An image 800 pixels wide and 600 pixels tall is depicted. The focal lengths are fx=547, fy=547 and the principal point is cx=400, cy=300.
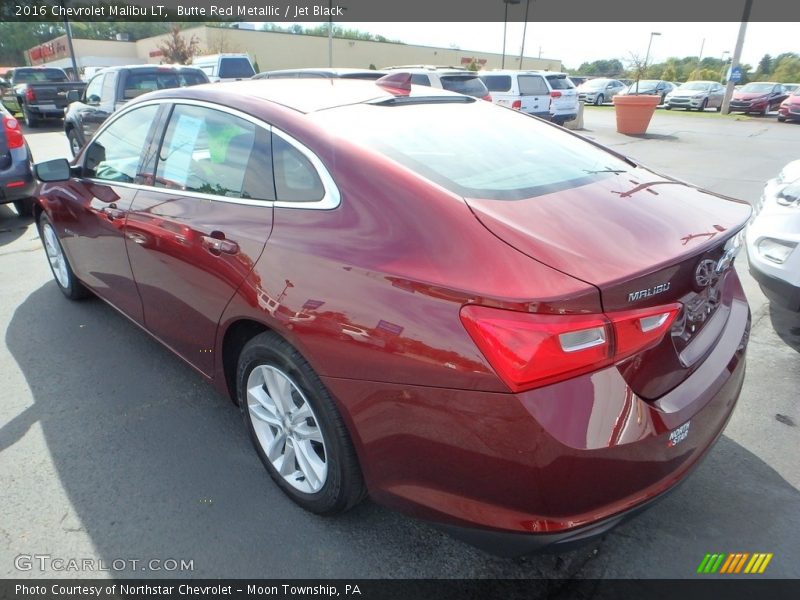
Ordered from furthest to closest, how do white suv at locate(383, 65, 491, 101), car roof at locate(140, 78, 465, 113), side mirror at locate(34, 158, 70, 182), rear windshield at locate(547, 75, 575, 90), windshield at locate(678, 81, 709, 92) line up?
windshield at locate(678, 81, 709, 92) < rear windshield at locate(547, 75, 575, 90) < white suv at locate(383, 65, 491, 101) < side mirror at locate(34, 158, 70, 182) < car roof at locate(140, 78, 465, 113)

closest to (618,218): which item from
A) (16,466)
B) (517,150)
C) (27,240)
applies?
(517,150)

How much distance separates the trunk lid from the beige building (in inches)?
1788

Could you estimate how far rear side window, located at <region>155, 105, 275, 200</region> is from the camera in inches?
92.6

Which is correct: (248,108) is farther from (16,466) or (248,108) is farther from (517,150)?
(16,466)

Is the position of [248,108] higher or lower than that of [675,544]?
higher

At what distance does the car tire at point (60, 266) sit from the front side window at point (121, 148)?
2.98ft

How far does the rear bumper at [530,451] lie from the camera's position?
5.04ft

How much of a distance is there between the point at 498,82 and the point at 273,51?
1418 inches


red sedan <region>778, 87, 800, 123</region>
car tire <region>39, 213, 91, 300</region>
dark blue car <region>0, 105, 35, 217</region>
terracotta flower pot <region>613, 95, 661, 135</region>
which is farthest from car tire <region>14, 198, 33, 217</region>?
red sedan <region>778, 87, 800, 123</region>

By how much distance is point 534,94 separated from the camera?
16203 mm

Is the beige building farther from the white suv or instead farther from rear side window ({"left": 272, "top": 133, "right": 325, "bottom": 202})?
rear side window ({"left": 272, "top": 133, "right": 325, "bottom": 202})

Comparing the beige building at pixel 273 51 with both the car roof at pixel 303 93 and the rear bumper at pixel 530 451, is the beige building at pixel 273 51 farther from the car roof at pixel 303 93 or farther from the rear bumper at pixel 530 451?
the rear bumper at pixel 530 451

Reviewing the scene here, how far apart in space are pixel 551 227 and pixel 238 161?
1.45 meters

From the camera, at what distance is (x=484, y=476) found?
1.63m
